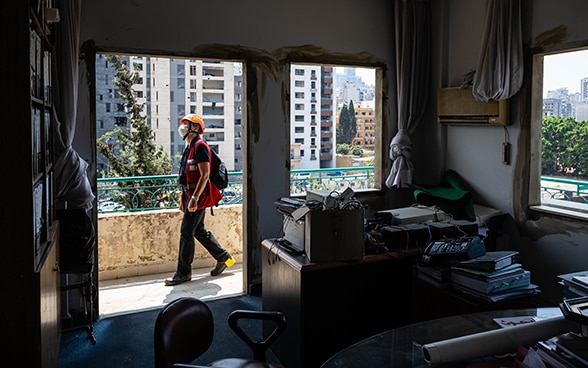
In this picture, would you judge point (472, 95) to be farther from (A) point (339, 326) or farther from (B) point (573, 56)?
(A) point (339, 326)

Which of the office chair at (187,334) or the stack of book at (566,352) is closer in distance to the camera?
the stack of book at (566,352)

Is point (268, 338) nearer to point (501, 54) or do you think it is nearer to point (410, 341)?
point (410, 341)

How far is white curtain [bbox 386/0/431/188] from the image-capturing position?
4.64 m

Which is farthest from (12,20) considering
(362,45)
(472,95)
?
(472,95)

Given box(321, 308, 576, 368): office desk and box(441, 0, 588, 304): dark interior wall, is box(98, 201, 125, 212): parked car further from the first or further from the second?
box(321, 308, 576, 368): office desk

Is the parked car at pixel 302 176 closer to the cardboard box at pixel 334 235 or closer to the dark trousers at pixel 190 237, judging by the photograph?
the dark trousers at pixel 190 237

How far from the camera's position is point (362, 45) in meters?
4.61

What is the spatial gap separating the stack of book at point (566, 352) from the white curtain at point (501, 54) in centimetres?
289

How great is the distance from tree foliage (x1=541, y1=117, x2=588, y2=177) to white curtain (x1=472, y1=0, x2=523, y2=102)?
1.49 feet

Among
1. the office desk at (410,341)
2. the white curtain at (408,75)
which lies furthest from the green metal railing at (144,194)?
the office desk at (410,341)

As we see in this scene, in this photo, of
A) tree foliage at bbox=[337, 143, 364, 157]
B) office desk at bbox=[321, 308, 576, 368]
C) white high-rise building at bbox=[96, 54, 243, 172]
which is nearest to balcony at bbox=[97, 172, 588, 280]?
tree foliage at bbox=[337, 143, 364, 157]

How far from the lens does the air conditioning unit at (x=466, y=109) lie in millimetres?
4078

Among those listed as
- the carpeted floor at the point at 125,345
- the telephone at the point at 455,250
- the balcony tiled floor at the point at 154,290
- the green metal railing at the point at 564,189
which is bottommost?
the carpeted floor at the point at 125,345

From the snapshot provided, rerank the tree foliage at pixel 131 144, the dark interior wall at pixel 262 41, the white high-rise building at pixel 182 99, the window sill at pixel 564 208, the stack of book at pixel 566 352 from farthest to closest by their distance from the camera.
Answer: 1. the white high-rise building at pixel 182 99
2. the tree foliage at pixel 131 144
3. the dark interior wall at pixel 262 41
4. the window sill at pixel 564 208
5. the stack of book at pixel 566 352
